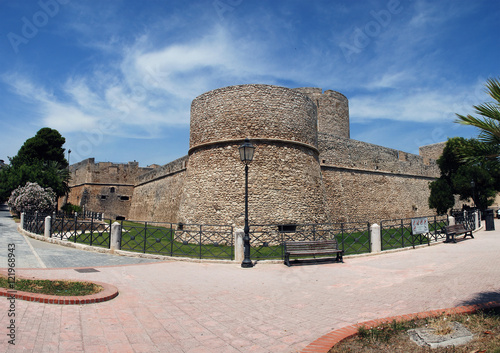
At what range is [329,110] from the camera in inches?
1000

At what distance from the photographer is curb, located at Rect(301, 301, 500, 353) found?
3762mm

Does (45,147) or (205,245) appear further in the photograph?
(45,147)

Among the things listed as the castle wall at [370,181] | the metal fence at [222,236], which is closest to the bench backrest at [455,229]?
the metal fence at [222,236]

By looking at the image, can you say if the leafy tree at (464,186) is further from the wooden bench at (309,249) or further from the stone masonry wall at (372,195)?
the wooden bench at (309,249)

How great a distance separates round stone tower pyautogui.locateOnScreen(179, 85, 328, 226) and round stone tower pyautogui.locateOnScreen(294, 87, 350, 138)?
34.8 ft

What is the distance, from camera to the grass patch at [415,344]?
372cm

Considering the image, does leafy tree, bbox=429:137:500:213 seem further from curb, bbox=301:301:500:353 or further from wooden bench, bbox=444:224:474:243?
curb, bbox=301:301:500:353

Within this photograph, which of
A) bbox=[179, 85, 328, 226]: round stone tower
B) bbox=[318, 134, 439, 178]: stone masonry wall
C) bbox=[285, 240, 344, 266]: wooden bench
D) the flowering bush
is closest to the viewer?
bbox=[285, 240, 344, 266]: wooden bench

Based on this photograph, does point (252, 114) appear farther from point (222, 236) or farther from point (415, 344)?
point (415, 344)

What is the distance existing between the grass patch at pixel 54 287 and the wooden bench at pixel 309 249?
505cm

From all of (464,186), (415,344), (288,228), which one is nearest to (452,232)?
(288,228)

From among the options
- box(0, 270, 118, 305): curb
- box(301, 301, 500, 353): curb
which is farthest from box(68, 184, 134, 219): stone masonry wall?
box(301, 301, 500, 353): curb

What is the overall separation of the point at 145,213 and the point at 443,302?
27091 millimetres

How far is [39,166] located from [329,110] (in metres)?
22.2
